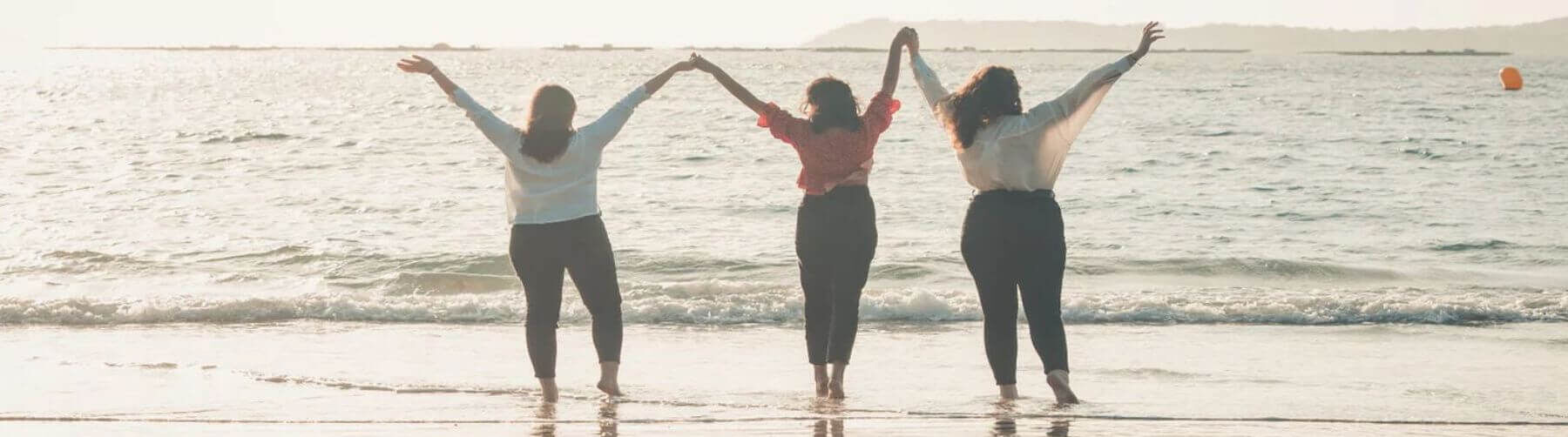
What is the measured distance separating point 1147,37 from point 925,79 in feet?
2.76

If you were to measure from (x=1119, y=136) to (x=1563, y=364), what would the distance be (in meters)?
23.6

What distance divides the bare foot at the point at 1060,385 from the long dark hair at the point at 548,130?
6.59ft

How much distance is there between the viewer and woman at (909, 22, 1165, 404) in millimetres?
6039

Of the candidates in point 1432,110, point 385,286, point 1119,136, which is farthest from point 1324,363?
point 1432,110

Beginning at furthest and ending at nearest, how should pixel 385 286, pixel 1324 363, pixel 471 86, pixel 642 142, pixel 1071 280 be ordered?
pixel 471 86, pixel 642 142, pixel 1071 280, pixel 385 286, pixel 1324 363

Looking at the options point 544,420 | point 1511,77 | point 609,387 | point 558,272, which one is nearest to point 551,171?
point 558,272

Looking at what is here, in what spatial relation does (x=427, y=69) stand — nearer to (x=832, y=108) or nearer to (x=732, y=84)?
(x=732, y=84)

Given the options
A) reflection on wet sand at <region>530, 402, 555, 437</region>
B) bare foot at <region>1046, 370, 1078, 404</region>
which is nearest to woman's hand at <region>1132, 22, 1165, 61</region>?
bare foot at <region>1046, 370, 1078, 404</region>

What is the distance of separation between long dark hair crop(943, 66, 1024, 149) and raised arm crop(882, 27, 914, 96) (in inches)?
16.6

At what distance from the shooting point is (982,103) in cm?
612

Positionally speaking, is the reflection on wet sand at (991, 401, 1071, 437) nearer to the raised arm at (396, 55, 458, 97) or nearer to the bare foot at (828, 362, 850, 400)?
the bare foot at (828, 362, 850, 400)

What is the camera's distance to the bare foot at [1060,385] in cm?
642

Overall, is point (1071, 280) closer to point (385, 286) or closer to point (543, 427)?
point (385, 286)

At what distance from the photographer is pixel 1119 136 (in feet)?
105
